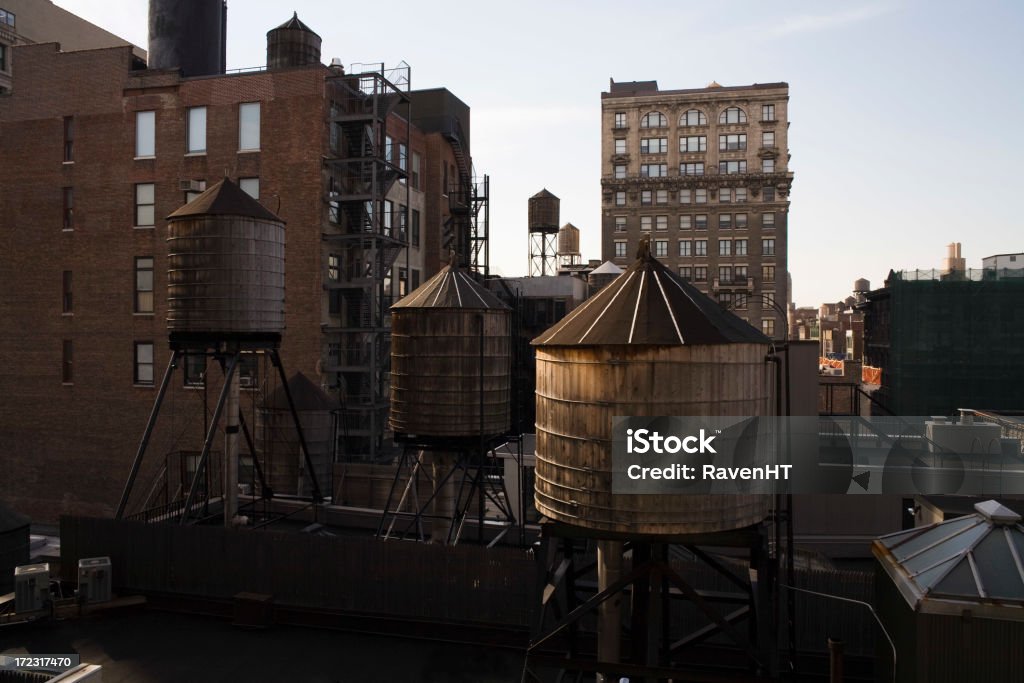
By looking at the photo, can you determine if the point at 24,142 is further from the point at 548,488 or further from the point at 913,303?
the point at 913,303

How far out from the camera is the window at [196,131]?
116 feet

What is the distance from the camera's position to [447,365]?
63.3 ft

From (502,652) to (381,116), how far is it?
26.5 metres

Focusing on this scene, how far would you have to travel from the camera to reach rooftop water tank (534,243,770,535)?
10484mm

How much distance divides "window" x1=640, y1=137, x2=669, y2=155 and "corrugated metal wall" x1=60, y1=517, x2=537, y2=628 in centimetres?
7884

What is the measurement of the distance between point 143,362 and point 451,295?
23265mm

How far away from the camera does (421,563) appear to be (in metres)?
17.0

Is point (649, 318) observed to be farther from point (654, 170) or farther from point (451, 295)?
point (654, 170)

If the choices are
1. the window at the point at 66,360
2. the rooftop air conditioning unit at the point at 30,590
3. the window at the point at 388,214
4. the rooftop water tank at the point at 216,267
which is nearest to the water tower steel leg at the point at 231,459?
the rooftop water tank at the point at 216,267

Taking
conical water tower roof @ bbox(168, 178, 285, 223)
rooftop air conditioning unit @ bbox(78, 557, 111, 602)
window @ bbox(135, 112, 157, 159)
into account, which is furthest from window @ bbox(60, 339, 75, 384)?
rooftop air conditioning unit @ bbox(78, 557, 111, 602)

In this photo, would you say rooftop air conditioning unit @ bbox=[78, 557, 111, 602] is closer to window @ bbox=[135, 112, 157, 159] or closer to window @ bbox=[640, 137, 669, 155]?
window @ bbox=[135, 112, 157, 159]

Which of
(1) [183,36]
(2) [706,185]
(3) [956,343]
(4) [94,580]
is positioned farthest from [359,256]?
(2) [706,185]

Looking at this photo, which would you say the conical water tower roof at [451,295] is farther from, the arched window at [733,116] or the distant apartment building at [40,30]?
the arched window at [733,116]

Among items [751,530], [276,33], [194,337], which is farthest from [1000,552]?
[276,33]
